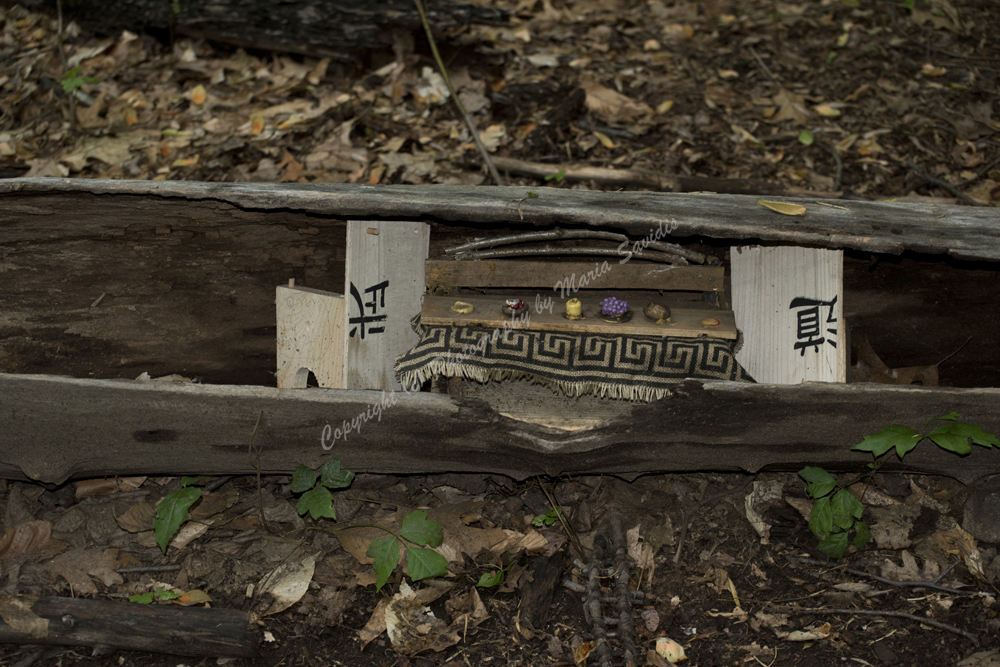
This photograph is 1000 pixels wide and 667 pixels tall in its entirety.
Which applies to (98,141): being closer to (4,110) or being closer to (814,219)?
(4,110)

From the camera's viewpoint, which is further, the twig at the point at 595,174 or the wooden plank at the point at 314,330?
the twig at the point at 595,174

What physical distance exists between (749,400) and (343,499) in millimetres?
1579

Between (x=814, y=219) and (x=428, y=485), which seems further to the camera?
(x=428, y=485)

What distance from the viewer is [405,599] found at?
2.76 metres

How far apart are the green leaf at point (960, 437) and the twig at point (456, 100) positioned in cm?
268

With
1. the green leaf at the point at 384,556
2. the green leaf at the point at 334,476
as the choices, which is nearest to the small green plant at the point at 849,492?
the green leaf at the point at 384,556

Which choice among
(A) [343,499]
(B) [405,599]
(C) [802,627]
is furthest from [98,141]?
(C) [802,627]

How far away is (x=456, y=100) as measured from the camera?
4.95 meters

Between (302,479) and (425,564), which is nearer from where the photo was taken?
(425,564)

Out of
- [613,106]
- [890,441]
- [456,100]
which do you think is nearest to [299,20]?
[456,100]

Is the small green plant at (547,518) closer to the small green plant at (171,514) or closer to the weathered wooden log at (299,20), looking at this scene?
the small green plant at (171,514)

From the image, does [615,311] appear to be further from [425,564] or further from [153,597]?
[153,597]

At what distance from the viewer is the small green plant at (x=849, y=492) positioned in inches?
103

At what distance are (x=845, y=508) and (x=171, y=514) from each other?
2336 mm
